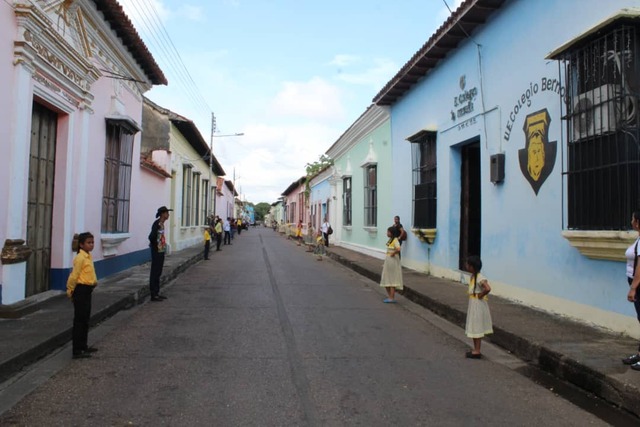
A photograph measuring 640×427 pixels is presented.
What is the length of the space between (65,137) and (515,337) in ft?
23.5

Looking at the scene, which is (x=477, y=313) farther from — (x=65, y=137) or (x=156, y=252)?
(x=65, y=137)

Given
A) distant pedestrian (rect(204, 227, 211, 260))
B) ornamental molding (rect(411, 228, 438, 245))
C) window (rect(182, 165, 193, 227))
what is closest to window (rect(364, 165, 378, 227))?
ornamental molding (rect(411, 228, 438, 245))

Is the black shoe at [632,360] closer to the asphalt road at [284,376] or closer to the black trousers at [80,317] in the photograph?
the asphalt road at [284,376]

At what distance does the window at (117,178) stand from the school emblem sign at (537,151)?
24.5 feet

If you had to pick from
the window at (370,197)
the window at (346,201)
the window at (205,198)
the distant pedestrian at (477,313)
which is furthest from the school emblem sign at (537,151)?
the window at (205,198)

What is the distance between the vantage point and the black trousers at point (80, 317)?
16.9 feet

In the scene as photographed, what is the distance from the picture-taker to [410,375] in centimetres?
477

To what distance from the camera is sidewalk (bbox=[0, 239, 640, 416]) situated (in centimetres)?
436

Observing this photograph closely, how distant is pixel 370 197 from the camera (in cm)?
1711

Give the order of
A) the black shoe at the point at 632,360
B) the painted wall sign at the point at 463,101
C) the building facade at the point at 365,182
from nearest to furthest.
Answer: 1. the black shoe at the point at 632,360
2. the painted wall sign at the point at 463,101
3. the building facade at the point at 365,182

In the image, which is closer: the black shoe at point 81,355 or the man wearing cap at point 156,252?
the black shoe at point 81,355

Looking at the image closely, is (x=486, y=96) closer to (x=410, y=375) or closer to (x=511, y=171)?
(x=511, y=171)

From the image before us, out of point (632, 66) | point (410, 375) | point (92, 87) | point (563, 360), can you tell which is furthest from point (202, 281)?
point (632, 66)

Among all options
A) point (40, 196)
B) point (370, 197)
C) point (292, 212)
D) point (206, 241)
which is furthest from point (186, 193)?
point (292, 212)
